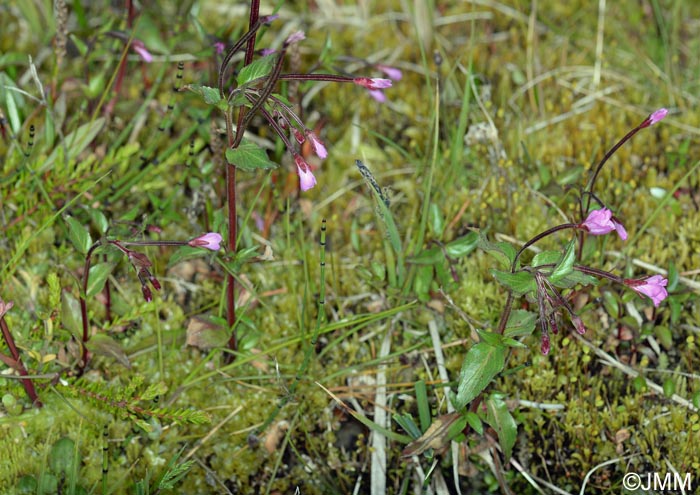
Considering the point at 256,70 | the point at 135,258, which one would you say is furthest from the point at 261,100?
the point at 135,258

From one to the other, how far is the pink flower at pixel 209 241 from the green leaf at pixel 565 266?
0.94m

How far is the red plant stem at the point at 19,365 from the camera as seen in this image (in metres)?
2.21

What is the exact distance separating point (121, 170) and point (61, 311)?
0.72m

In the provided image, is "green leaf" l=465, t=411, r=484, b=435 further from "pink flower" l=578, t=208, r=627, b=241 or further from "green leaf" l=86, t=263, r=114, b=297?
"green leaf" l=86, t=263, r=114, b=297

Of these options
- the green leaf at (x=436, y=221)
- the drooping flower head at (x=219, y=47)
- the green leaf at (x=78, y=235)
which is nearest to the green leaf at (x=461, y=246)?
the green leaf at (x=436, y=221)

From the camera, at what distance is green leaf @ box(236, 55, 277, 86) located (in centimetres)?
194

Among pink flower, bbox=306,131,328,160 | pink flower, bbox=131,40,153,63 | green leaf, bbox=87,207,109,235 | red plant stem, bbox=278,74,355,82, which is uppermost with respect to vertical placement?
red plant stem, bbox=278,74,355,82

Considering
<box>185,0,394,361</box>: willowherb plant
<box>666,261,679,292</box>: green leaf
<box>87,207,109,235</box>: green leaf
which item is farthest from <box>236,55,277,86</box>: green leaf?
<box>666,261,679,292</box>: green leaf

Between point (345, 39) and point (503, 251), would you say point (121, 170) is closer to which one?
point (345, 39)

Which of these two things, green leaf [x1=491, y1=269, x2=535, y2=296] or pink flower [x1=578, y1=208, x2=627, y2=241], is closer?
green leaf [x1=491, y1=269, x2=535, y2=296]

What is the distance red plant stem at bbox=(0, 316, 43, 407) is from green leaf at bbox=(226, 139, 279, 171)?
83 cm

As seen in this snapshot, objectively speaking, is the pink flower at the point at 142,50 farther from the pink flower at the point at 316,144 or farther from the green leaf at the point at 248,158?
the pink flower at the point at 316,144

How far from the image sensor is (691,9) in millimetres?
3588

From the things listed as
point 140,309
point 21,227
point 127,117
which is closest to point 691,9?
point 127,117
